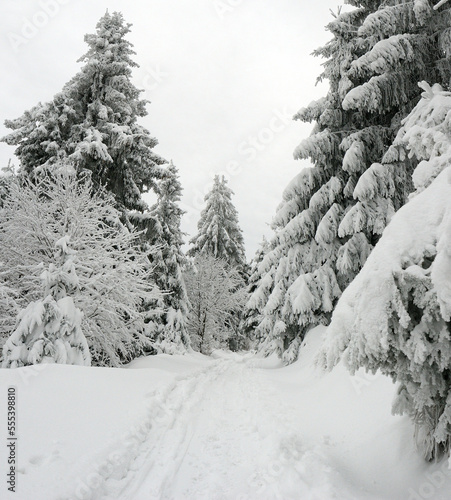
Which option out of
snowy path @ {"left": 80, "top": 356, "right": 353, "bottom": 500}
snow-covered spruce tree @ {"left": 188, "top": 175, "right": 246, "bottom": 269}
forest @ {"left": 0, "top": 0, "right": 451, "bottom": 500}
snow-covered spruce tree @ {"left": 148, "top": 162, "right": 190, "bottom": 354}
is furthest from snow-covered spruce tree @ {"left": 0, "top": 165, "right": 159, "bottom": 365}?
snow-covered spruce tree @ {"left": 188, "top": 175, "right": 246, "bottom": 269}

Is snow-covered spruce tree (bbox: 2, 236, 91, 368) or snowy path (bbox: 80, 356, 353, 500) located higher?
snow-covered spruce tree (bbox: 2, 236, 91, 368)

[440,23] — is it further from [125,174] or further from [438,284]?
[125,174]

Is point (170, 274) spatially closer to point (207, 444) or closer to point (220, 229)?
point (220, 229)

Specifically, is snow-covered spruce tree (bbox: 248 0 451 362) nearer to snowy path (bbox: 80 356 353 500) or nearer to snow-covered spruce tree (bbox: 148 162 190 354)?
snowy path (bbox: 80 356 353 500)

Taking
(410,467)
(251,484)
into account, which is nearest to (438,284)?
(410,467)

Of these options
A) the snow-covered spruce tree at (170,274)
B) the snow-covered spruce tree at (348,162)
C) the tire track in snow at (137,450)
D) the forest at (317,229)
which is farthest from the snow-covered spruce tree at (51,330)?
the snow-covered spruce tree at (170,274)

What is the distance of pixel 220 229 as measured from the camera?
111 feet

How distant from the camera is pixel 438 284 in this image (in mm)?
2879

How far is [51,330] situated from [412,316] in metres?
7.89

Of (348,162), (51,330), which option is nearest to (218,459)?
(51,330)

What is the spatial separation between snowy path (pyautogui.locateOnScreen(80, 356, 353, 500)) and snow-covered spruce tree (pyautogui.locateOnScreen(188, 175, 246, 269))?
26.4m

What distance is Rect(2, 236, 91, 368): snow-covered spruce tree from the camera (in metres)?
7.93

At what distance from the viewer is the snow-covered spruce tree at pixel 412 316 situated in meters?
3.00

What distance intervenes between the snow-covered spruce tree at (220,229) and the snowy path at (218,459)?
26355mm
